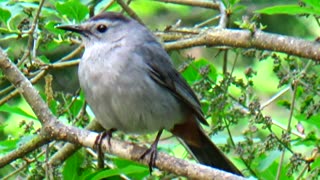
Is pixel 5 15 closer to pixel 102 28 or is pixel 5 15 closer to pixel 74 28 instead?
pixel 74 28

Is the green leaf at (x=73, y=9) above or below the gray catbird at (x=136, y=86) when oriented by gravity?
above

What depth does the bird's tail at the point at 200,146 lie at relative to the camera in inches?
214

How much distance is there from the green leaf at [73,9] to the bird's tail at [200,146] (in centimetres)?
113

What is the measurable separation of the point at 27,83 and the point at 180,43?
91 centimetres

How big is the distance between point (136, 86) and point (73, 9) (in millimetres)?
630

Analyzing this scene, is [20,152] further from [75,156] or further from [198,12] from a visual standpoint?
[198,12]

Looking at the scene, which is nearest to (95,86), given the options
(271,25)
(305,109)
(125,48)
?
(125,48)

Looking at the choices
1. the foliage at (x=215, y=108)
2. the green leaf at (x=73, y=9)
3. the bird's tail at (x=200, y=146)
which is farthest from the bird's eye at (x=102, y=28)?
the bird's tail at (x=200, y=146)

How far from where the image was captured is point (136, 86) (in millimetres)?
5168

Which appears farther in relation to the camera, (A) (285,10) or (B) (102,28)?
(B) (102,28)

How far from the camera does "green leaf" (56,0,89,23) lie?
477cm

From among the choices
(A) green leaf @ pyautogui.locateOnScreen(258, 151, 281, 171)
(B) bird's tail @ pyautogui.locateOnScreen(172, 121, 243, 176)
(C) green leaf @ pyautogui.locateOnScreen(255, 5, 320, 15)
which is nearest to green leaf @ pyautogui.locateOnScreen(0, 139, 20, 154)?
(B) bird's tail @ pyautogui.locateOnScreen(172, 121, 243, 176)

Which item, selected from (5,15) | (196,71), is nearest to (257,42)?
(196,71)

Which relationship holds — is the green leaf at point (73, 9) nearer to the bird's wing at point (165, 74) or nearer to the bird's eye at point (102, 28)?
the bird's eye at point (102, 28)
